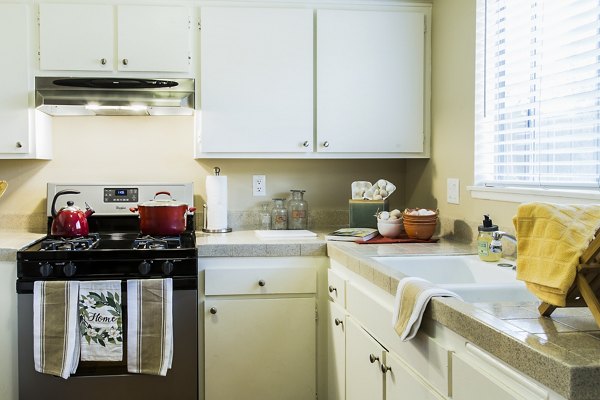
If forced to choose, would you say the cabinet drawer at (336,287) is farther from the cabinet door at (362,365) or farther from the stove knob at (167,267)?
the stove knob at (167,267)

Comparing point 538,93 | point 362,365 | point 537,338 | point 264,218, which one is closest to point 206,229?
point 264,218

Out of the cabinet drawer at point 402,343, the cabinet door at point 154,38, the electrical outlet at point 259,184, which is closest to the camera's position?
the cabinet drawer at point 402,343

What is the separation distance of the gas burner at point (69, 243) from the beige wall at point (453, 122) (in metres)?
1.65

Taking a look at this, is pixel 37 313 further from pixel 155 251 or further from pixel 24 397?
pixel 155 251

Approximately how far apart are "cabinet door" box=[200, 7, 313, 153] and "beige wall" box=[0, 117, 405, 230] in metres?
0.35

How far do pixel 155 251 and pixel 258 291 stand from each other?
488 mm

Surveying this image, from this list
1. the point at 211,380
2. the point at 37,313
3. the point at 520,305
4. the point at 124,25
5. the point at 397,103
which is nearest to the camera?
the point at 520,305

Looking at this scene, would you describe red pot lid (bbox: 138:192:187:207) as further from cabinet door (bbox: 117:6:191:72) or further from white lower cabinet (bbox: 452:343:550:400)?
white lower cabinet (bbox: 452:343:550:400)

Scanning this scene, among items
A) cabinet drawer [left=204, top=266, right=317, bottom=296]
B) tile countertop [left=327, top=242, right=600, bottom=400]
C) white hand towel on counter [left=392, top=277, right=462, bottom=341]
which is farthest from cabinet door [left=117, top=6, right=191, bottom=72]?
tile countertop [left=327, top=242, right=600, bottom=400]

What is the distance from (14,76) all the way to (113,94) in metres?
0.47

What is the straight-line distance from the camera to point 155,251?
2598mm

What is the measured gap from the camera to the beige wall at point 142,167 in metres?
3.26

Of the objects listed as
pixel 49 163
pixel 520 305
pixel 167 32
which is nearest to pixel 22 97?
pixel 49 163

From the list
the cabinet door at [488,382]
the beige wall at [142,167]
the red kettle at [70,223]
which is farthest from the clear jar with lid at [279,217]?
the cabinet door at [488,382]
